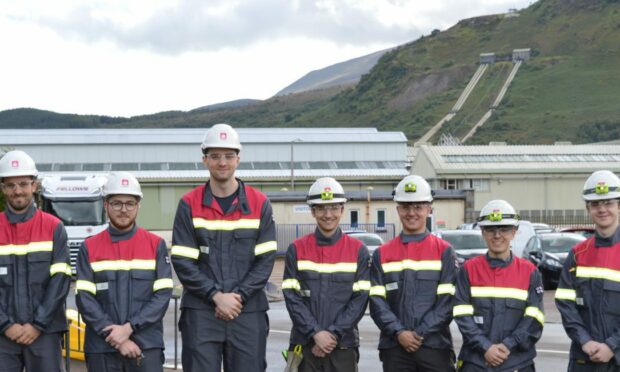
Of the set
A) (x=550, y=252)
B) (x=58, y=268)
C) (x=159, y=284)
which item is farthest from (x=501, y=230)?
(x=550, y=252)

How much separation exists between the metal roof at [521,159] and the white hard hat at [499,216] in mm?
54243

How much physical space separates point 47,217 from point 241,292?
1.86 meters

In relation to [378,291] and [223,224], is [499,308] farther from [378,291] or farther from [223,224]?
[223,224]

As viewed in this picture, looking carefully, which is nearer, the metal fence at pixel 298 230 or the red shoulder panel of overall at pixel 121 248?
the red shoulder panel of overall at pixel 121 248

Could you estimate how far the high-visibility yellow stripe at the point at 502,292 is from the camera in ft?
27.1

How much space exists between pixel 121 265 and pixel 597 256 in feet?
12.9

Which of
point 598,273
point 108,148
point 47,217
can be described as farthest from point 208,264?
point 108,148

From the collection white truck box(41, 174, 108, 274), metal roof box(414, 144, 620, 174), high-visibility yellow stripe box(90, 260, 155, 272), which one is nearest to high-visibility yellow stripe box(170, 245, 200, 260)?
high-visibility yellow stripe box(90, 260, 155, 272)

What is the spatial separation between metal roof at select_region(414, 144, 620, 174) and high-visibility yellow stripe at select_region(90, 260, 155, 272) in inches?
2174

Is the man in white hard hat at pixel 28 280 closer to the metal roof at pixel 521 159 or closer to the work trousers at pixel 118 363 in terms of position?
the work trousers at pixel 118 363

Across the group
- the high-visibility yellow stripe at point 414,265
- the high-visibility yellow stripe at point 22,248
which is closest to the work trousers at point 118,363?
the high-visibility yellow stripe at point 22,248

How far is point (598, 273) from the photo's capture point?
8.09 metres

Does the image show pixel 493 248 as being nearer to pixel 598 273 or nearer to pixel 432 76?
pixel 598 273

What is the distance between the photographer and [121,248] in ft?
26.9
